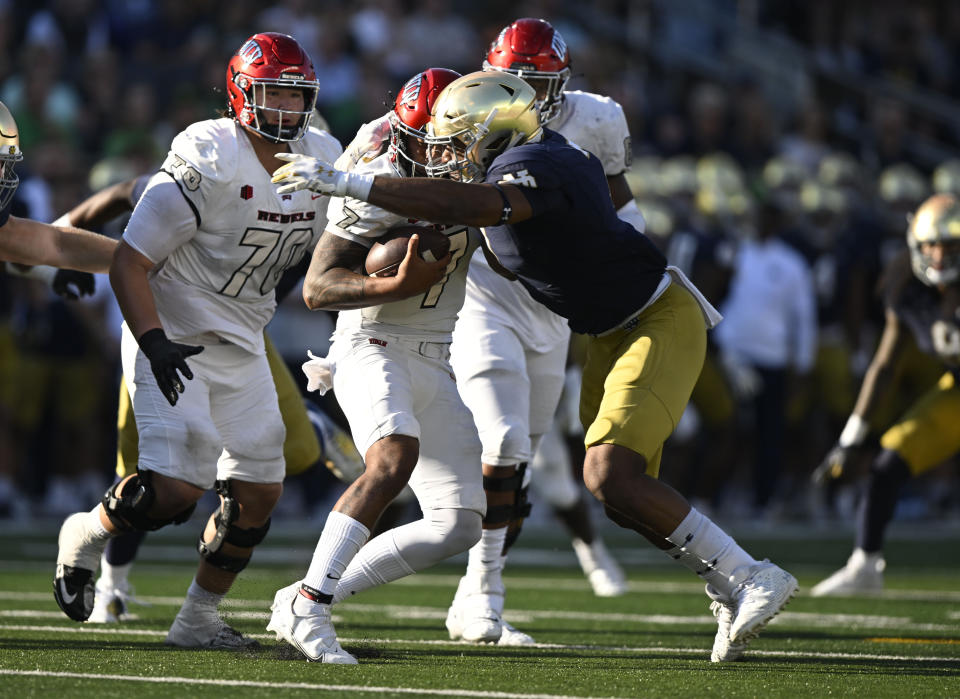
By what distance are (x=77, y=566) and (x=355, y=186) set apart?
62.4 inches

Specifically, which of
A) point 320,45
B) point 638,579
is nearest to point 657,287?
point 638,579

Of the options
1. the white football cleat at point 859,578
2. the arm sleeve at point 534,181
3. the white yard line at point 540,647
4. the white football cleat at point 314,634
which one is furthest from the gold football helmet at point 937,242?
the white football cleat at point 314,634

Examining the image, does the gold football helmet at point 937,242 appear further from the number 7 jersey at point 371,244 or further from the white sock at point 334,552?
the white sock at point 334,552

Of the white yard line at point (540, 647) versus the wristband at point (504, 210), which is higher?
the wristband at point (504, 210)

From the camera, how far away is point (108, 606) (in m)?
6.02

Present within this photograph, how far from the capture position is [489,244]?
5.04m

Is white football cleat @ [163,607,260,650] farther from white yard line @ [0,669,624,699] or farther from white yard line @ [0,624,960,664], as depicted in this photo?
white yard line @ [0,669,624,699]

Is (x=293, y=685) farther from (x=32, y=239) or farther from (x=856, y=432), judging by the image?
(x=856, y=432)

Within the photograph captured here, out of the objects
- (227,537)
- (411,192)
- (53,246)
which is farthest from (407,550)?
(53,246)

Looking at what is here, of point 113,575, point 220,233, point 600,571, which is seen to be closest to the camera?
point 220,233

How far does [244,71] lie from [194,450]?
1181 millimetres

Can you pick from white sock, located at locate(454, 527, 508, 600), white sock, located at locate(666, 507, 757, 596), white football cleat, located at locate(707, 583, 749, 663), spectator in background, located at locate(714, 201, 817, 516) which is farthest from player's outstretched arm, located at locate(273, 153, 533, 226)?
spectator in background, located at locate(714, 201, 817, 516)

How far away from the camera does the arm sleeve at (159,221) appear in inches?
197

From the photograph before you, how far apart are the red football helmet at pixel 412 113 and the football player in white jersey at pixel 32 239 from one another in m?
0.99
